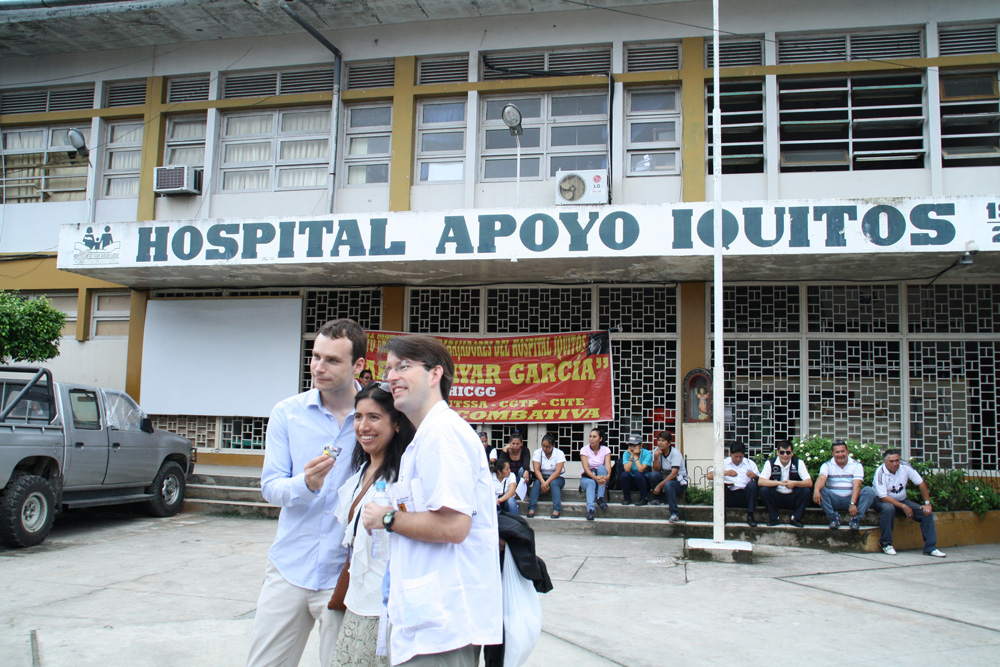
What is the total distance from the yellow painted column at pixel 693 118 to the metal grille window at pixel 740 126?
0.46 ft

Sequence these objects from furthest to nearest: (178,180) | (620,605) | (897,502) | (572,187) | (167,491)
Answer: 1. (178,180)
2. (572,187)
3. (167,491)
4. (897,502)
5. (620,605)

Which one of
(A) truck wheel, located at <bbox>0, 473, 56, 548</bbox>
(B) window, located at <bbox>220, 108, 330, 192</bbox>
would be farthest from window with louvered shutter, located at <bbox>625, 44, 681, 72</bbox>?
(A) truck wheel, located at <bbox>0, 473, 56, 548</bbox>

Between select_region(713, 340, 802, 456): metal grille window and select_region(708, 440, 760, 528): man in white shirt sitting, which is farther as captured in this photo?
select_region(713, 340, 802, 456): metal grille window

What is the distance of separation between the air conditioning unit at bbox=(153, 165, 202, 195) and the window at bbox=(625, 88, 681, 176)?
24.4ft

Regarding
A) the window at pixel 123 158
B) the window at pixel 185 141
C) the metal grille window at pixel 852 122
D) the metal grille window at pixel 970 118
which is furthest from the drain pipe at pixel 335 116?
the metal grille window at pixel 970 118

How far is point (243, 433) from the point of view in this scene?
42.8ft

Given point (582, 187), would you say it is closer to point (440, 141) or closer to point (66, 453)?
point (440, 141)

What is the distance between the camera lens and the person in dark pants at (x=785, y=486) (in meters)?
9.70

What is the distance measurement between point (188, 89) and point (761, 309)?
10.7 m

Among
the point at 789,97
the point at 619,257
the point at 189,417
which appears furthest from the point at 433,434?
the point at 189,417

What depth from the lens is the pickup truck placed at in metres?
8.23

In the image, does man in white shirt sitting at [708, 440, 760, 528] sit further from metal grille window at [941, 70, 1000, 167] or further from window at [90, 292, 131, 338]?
window at [90, 292, 131, 338]

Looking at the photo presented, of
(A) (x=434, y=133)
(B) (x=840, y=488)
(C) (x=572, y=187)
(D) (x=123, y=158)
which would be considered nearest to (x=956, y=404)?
(B) (x=840, y=488)

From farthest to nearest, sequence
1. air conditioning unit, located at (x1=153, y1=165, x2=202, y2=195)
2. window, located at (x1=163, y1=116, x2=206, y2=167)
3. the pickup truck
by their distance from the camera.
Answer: window, located at (x1=163, y1=116, x2=206, y2=167), air conditioning unit, located at (x1=153, y1=165, x2=202, y2=195), the pickup truck
